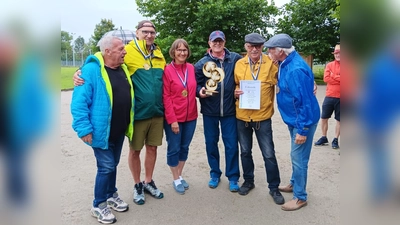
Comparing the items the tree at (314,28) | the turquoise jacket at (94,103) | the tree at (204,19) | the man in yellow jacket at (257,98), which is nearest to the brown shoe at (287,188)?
the man in yellow jacket at (257,98)

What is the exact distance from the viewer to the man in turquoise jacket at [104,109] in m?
2.90

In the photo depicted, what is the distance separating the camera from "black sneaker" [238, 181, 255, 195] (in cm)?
393

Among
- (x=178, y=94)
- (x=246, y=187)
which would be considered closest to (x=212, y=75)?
(x=178, y=94)

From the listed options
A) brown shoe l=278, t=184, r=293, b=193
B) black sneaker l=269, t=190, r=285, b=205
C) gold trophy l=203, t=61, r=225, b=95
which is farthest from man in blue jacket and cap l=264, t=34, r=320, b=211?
gold trophy l=203, t=61, r=225, b=95

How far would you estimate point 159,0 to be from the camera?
2206 centimetres

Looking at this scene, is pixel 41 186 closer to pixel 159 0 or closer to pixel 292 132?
pixel 292 132

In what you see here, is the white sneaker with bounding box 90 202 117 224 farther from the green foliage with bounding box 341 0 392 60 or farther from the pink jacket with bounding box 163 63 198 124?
the green foliage with bounding box 341 0 392 60

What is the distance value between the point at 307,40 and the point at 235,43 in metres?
→ 5.92

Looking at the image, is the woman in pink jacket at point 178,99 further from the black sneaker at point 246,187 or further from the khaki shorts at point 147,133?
the black sneaker at point 246,187

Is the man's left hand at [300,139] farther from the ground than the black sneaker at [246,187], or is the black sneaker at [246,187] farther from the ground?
the man's left hand at [300,139]

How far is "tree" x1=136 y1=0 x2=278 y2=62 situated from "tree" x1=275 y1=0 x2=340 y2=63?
1731 mm

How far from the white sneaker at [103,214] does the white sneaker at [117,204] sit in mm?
201

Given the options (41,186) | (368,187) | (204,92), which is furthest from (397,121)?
(204,92)

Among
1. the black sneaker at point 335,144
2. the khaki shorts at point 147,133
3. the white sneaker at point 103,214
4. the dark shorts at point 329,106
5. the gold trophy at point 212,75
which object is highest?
the gold trophy at point 212,75
